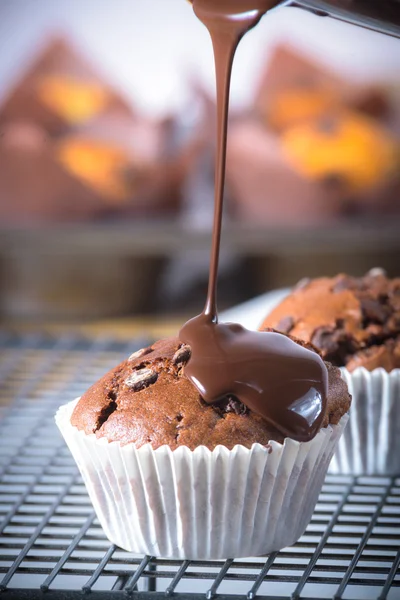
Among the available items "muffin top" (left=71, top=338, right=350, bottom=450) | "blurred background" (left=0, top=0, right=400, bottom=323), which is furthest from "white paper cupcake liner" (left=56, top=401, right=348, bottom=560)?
"blurred background" (left=0, top=0, right=400, bottom=323)

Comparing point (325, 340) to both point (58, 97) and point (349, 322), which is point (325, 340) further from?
point (58, 97)

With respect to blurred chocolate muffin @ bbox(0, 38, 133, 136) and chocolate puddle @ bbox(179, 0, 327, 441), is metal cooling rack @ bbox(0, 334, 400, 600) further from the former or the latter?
blurred chocolate muffin @ bbox(0, 38, 133, 136)

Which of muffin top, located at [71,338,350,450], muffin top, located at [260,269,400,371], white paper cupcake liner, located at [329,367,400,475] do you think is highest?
muffin top, located at [71,338,350,450]

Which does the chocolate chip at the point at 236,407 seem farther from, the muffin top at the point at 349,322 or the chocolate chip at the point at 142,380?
the muffin top at the point at 349,322

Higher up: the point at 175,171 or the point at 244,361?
the point at 244,361

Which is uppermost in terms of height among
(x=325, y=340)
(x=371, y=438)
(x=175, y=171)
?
(x=325, y=340)

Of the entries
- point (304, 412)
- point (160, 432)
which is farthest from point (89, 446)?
point (304, 412)

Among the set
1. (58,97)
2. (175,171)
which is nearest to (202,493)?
(175,171)
